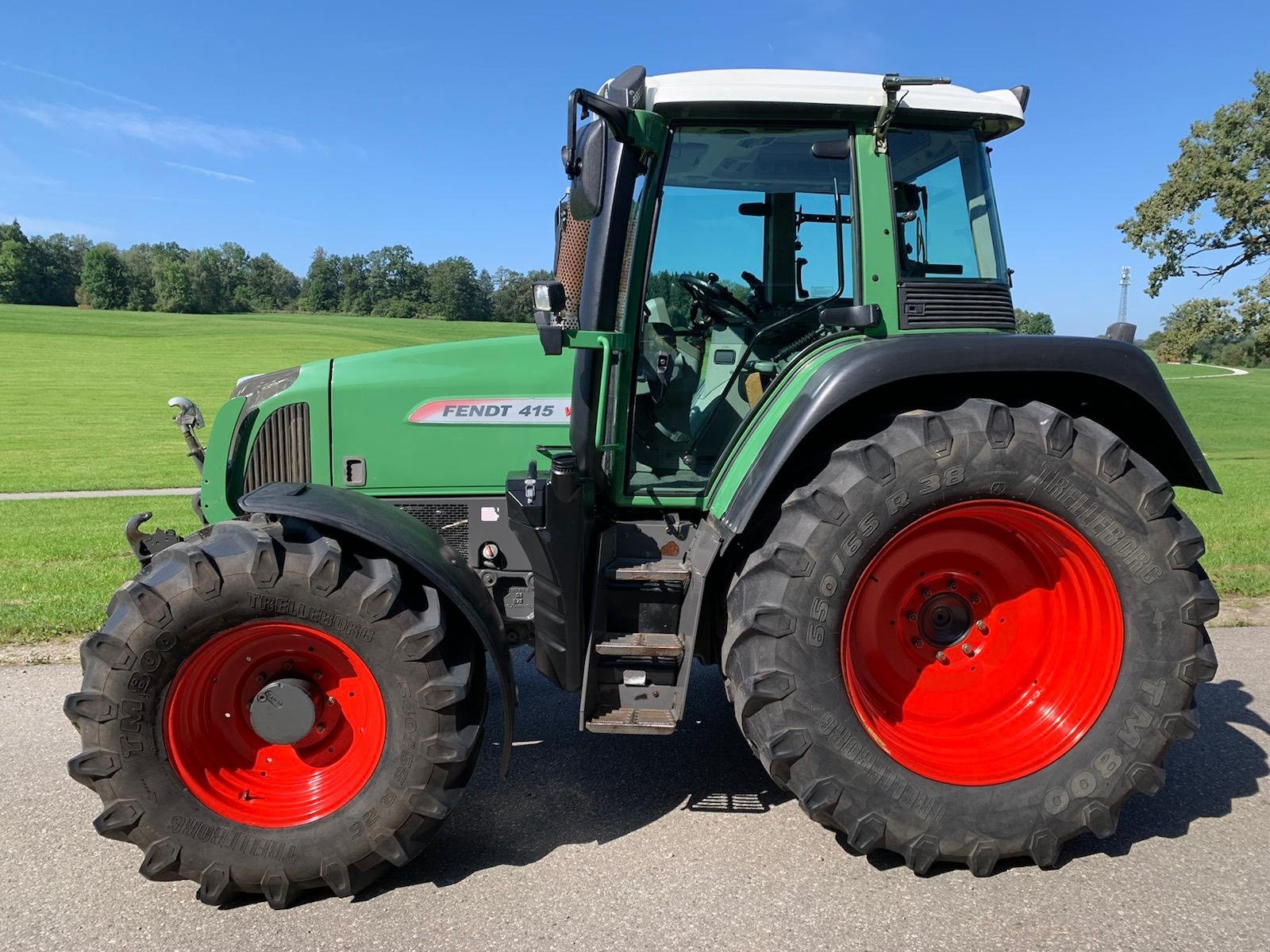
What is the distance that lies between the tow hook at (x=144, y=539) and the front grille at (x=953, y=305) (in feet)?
8.95

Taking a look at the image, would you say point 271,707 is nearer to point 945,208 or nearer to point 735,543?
point 735,543

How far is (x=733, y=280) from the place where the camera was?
3184 millimetres

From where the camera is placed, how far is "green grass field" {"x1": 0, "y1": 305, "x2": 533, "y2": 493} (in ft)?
42.8

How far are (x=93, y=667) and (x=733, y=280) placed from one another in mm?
2438

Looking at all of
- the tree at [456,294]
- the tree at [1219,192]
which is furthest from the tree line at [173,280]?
the tree at [1219,192]

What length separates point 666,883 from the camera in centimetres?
260

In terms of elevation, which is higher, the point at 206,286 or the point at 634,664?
the point at 206,286

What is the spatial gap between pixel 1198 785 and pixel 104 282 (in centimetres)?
7614

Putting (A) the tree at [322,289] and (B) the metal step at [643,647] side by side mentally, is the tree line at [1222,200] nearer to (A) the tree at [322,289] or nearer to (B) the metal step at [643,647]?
(B) the metal step at [643,647]

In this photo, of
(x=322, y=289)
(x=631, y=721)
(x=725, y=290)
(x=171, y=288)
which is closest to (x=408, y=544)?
(x=631, y=721)

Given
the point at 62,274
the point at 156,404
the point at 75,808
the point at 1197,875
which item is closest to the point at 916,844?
the point at 1197,875

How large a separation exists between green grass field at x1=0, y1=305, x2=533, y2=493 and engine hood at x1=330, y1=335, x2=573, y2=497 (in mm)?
1920

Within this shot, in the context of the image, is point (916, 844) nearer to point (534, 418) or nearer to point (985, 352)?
point (985, 352)

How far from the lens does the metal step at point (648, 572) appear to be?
9.40 feet
